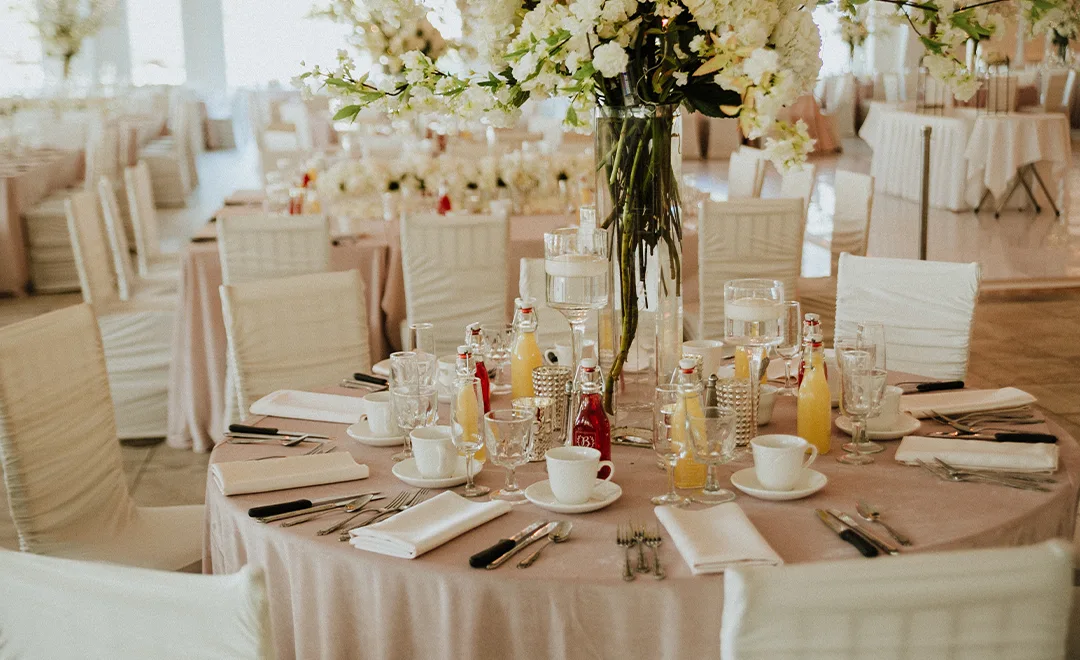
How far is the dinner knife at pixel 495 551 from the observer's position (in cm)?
174

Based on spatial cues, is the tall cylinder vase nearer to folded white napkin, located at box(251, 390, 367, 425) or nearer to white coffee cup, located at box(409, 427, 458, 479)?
white coffee cup, located at box(409, 427, 458, 479)

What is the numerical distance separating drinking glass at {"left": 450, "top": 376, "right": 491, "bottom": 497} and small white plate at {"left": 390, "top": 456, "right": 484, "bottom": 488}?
2 centimetres

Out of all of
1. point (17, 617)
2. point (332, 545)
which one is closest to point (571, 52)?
point (332, 545)

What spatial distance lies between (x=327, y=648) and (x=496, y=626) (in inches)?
13.3

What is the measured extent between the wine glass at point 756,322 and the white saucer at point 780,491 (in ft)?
0.78

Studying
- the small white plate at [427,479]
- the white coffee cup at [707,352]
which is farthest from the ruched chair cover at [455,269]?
the small white plate at [427,479]

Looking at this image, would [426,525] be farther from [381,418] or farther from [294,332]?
[294,332]

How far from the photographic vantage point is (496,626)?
5.67 feet

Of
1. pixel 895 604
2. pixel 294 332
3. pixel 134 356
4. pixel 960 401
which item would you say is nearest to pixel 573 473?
pixel 895 604

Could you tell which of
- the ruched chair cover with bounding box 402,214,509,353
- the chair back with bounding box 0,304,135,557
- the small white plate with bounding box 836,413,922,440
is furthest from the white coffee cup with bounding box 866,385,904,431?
the ruched chair cover with bounding box 402,214,509,353

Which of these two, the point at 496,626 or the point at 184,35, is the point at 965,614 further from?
the point at 184,35

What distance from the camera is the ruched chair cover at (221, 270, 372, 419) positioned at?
3156 mm

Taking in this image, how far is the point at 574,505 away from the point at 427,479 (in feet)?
1.07

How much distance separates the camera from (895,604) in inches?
50.5
